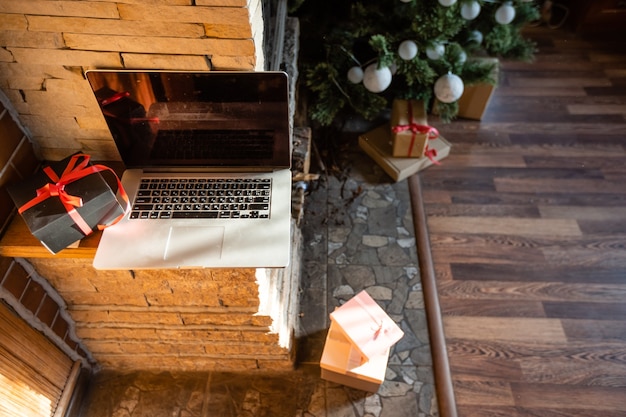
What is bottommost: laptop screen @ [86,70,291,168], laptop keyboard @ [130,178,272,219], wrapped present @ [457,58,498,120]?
laptop keyboard @ [130,178,272,219]

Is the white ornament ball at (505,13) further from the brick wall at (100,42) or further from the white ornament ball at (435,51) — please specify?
the brick wall at (100,42)

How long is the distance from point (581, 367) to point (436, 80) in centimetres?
128

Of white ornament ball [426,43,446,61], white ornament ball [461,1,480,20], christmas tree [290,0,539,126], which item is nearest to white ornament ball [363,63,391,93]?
christmas tree [290,0,539,126]

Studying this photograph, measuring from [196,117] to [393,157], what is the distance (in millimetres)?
1291

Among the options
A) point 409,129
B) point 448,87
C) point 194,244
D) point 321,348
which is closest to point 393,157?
point 409,129

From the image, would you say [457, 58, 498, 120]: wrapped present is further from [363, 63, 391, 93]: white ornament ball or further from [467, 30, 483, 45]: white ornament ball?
[363, 63, 391, 93]: white ornament ball

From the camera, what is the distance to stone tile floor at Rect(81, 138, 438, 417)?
5.08 feet

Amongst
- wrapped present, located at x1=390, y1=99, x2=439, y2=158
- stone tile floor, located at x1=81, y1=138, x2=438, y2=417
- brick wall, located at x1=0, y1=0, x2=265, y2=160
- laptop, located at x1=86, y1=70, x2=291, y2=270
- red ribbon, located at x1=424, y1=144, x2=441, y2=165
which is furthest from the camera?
red ribbon, located at x1=424, y1=144, x2=441, y2=165

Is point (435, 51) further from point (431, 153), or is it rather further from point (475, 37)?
point (431, 153)

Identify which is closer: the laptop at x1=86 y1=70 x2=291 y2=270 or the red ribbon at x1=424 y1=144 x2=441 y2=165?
the laptop at x1=86 y1=70 x2=291 y2=270

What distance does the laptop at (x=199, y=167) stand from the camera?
102 cm

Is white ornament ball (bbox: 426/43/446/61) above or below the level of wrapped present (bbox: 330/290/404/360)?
above

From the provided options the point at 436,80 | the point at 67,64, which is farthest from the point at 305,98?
the point at 67,64

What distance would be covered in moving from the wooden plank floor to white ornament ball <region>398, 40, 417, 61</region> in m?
0.65
